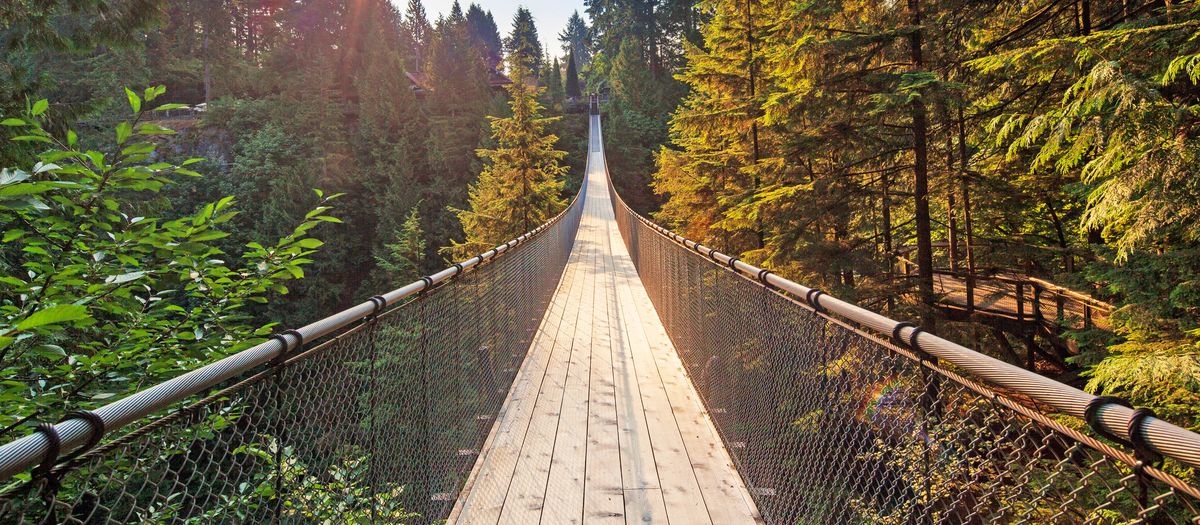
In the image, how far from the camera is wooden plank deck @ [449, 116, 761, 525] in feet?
8.61

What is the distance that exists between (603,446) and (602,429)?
244mm

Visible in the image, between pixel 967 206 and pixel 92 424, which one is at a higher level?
pixel 92 424

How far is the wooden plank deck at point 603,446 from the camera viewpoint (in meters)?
2.62

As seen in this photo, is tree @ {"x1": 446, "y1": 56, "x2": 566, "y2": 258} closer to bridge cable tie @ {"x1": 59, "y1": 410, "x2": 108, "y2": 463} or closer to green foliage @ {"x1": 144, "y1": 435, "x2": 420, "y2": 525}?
green foliage @ {"x1": 144, "y1": 435, "x2": 420, "y2": 525}

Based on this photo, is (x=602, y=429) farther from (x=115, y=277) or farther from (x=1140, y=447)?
(x=1140, y=447)

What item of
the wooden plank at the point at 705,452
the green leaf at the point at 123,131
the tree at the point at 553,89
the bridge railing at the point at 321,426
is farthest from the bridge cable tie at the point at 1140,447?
the tree at the point at 553,89

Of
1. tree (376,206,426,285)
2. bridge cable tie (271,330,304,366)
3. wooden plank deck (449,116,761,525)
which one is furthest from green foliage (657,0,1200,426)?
tree (376,206,426,285)

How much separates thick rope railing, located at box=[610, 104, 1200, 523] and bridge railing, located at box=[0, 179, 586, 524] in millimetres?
1491

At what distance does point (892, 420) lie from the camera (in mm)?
3279

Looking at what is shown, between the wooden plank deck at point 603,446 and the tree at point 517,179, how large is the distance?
35.6 ft

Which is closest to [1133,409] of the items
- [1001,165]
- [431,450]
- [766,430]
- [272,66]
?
[766,430]

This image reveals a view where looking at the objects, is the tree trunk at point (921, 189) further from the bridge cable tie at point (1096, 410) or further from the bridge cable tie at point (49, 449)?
the bridge cable tie at point (49, 449)

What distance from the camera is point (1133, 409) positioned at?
85 centimetres

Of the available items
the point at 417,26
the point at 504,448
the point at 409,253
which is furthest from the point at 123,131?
the point at 417,26
